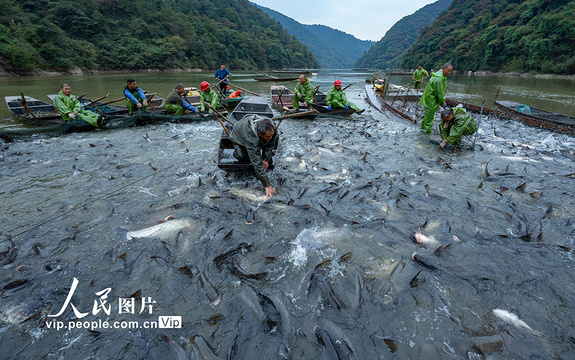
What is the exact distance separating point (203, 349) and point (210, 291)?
1.07 m

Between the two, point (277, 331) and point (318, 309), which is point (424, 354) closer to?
point (318, 309)

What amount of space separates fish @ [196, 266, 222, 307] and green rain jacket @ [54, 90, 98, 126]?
12199 millimetres

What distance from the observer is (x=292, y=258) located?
5.12 metres

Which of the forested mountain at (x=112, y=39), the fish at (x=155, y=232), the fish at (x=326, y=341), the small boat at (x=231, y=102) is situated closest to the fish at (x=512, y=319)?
the fish at (x=326, y=341)

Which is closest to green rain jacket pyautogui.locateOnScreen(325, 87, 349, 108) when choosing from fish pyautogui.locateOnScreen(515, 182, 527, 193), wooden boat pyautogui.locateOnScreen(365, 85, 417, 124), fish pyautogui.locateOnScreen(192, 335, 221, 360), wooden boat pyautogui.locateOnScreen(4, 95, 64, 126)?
wooden boat pyautogui.locateOnScreen(365, 85, 417, 124)

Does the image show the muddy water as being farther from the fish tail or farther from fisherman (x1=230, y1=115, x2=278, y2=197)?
fisherman (x1=230, y1=115, x2=278, y2=197)

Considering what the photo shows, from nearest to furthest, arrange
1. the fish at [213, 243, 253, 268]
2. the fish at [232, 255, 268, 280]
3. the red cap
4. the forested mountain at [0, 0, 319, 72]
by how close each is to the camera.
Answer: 1. the fish at [232, 255, 268, 280]
2. the fish at [213, 243, 253, 268]
3. the red cap
4. the forested mountain at [0, 0, 319, 72]

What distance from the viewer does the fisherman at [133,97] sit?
1299 cm

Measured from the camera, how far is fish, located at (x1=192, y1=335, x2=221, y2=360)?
320cm

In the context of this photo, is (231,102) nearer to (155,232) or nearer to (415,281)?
(155,232)

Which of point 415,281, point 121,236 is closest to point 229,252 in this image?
point 121,236

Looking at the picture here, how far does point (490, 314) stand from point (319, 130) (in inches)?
446

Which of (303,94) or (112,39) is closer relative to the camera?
(303,94)

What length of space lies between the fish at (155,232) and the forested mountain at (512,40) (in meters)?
67.8
